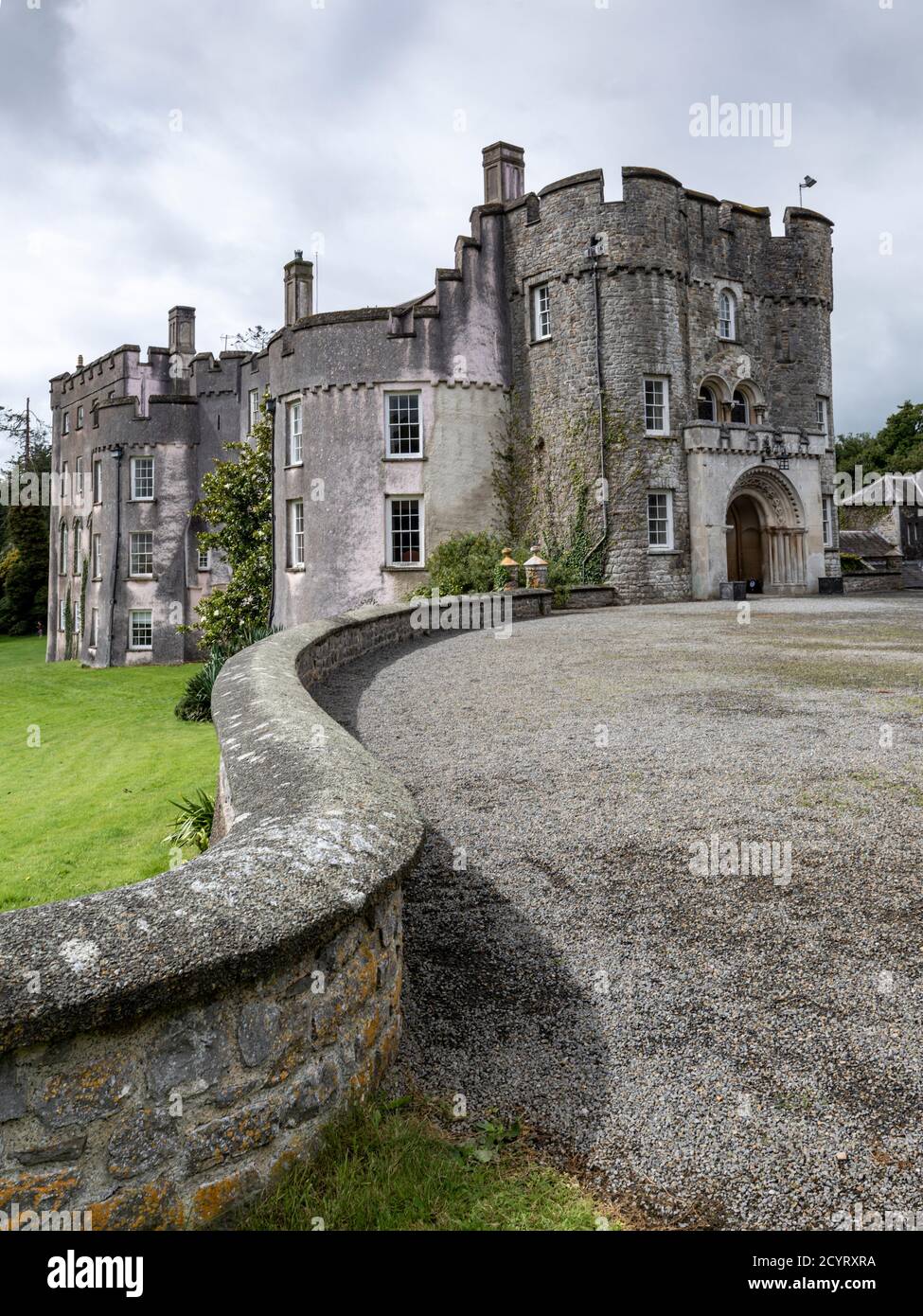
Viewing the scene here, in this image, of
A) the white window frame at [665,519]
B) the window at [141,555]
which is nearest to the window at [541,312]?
the white window frame at [665,519]

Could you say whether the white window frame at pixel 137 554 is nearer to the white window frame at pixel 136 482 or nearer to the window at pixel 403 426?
the white window frame at pixel 136 482

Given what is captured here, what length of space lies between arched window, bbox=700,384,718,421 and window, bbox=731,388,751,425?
0.84m

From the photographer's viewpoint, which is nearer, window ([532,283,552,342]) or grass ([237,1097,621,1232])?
grass ([237,1097,621,1232])

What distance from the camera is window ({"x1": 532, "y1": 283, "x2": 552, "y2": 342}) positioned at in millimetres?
26766

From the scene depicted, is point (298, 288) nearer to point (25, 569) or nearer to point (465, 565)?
point (465, 565)

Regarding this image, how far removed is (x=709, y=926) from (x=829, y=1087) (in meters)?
1.12

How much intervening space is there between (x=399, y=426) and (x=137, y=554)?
1492 centimetres

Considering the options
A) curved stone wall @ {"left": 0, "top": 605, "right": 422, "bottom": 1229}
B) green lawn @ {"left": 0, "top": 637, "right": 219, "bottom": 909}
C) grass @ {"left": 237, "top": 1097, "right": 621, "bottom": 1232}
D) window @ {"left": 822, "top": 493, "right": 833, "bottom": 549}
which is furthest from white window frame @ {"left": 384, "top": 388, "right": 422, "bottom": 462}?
grass @ {"left": 237, "top": 1097, "right": 621, "bottom": 1232}

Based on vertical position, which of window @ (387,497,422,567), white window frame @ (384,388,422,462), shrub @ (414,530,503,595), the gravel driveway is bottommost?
the gravel driveway

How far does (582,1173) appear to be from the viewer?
2854mm

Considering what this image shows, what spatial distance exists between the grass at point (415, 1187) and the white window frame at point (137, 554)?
35.4m

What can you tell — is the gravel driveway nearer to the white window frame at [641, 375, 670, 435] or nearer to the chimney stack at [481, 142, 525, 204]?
the white window frame at [641, 375, 670, 435]
